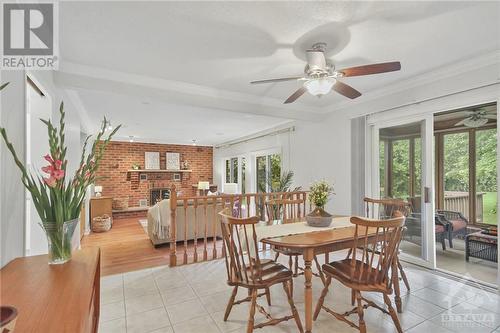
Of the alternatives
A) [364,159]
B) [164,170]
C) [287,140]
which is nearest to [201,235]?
[287,140]

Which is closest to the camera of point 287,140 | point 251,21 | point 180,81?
point 251,21

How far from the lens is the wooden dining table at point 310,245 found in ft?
5.88

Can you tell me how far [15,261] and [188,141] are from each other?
7164mm

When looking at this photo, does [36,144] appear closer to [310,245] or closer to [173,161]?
[310,245]

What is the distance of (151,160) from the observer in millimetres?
8234

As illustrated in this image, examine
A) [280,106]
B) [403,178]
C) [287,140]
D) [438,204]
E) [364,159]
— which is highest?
[280,106]

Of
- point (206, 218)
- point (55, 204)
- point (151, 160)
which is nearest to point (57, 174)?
point (55, 204)

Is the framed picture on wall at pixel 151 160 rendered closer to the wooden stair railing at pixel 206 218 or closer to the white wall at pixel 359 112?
the white wall at pixel 359 112

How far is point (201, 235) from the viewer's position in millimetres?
4672

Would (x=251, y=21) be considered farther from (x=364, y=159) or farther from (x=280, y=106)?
(x=364, y=159)

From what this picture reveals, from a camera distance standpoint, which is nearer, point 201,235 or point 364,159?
point 364,159

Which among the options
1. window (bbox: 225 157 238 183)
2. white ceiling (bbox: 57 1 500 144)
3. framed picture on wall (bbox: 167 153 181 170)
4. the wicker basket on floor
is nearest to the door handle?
white ceiling (bbox: 57 1 500 144)

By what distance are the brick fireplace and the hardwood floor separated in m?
1.99

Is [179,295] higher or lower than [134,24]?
lower
